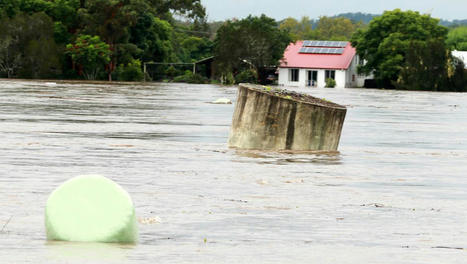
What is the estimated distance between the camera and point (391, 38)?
91.5 meters

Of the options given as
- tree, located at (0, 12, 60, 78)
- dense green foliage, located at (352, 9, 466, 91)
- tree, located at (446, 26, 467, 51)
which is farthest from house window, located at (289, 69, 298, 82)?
tree, located at (446, 26, 467, 51)

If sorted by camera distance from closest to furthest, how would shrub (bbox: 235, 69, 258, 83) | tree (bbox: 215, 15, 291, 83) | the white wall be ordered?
shrub (bbox: 235, 69, 258, 83) → tree (bbox: 215, 15, 291, 83) → the white wall

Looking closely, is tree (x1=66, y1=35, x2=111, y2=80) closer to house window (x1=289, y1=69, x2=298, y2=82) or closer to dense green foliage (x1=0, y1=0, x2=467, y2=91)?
dense green foliage (x1=0, y1=0, x2=467, y2=91)

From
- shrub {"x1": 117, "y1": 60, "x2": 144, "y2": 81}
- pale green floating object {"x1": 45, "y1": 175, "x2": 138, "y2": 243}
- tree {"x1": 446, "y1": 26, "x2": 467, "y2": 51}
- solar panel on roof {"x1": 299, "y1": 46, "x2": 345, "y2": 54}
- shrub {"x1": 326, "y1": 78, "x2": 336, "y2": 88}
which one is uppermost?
tree {"x1": 446, "y1": 26, "x2": 467, "y2": 51}

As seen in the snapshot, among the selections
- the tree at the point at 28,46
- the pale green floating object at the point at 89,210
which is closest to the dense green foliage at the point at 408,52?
the tree at the point at 28,46

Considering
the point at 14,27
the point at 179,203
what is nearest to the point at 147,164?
the point at 179,203

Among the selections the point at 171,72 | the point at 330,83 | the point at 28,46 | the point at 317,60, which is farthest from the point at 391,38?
the point at 28,46

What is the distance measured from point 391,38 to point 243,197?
83071 millimetres

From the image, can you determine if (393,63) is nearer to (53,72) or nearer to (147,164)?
(53,72)

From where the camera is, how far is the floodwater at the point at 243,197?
289 inches

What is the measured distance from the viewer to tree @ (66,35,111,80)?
78.6 meters

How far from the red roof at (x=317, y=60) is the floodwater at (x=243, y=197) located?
77061 millimetres

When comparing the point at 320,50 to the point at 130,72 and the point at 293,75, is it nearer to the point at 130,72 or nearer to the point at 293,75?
the point at 293,75

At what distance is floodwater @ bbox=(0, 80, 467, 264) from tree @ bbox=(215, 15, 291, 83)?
68.4 m
